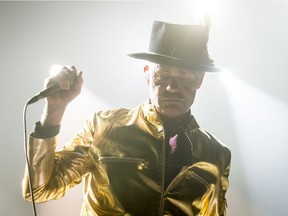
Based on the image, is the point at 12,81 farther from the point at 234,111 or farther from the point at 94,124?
the point at 234,111

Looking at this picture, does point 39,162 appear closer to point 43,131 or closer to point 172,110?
point 43,131

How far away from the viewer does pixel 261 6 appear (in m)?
1.58

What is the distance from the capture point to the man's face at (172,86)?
1.22 meters

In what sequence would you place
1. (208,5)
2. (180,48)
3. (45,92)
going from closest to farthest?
(45,92)
(180,48)
(208,5)

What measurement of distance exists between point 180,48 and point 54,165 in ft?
1.84

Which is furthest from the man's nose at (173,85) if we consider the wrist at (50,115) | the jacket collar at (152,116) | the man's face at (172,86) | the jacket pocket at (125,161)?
the wrist at (50,115)

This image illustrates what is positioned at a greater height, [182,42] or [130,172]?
[182,42]

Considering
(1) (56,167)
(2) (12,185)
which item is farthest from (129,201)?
(2) (12,185)

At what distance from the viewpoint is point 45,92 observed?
0.96 m

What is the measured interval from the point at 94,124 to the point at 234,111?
66 cm

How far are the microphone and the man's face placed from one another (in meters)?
0.37

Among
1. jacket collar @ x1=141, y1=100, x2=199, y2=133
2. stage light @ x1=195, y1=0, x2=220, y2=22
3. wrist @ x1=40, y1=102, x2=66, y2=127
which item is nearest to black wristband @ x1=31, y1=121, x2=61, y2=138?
wrist @ x1=40, y1=102, x2=66, y2=127

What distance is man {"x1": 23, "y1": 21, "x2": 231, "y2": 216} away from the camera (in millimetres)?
1191

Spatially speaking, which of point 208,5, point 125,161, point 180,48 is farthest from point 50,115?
point 208,5
